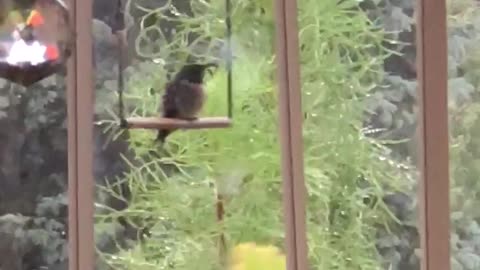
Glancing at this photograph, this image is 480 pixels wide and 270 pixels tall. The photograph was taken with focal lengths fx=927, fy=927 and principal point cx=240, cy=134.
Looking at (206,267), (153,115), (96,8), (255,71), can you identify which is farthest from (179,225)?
(96,8)

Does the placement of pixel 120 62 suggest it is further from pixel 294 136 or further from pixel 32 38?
pixel 32 38

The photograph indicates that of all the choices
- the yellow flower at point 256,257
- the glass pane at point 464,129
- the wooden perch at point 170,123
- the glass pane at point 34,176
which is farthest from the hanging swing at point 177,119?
the glass pane at point 464,129

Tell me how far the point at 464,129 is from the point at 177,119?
2.34 ft

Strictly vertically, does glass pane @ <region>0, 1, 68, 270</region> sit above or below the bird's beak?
below

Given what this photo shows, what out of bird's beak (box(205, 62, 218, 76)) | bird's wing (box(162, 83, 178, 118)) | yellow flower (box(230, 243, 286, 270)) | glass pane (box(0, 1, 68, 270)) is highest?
bird's beak (box(205, 62, 218, 76))

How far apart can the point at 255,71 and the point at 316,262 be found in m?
0.47

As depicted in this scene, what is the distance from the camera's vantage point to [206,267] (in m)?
2.16

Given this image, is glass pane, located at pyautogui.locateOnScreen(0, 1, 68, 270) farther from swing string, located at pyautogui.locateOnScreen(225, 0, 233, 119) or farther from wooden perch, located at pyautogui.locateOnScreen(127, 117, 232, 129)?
swing string, located at pyautogui.locateOnScreen(225, 0, 233, 119)

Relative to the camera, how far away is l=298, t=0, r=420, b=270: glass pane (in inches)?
85.6

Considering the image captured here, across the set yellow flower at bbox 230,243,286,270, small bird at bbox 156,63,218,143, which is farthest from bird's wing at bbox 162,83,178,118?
yellow flower at bbox 230,243,286,270

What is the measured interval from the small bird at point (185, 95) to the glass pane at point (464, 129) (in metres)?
0.61

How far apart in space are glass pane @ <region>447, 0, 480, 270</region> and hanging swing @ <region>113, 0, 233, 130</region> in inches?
20.9

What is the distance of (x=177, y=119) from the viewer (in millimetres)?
2006

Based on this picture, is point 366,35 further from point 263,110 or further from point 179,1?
point 179,1
